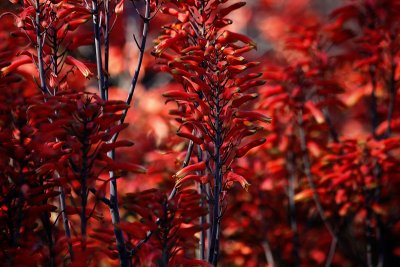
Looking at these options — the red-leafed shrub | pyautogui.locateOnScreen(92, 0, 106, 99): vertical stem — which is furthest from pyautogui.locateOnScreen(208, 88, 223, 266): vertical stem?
pyautogui.locateOnScreen(92, 0, 106, 99): vertical stem

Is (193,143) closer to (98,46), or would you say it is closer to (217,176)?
(217,176)

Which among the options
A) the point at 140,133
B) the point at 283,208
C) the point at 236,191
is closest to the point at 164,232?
the point at 236,191

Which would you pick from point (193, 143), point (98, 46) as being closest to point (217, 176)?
point (193, 143)

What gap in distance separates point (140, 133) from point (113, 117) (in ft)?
16.5

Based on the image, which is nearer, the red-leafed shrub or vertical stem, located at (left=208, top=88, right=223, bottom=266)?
the red-leafed shrub

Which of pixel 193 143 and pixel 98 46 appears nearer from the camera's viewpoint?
pixel 98 46

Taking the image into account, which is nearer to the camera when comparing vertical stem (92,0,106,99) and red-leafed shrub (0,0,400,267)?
red-leafed shrub (0,0,400,267)

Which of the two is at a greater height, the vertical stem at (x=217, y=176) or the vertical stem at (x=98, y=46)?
the vertical stem at (x=98, y=46)

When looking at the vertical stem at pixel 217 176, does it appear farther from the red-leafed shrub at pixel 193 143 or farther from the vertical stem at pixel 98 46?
the vertical stem at pixel 98 46

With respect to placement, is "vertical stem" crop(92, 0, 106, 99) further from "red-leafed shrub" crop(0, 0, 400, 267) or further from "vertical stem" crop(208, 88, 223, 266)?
"vertical stem" crop(208, 88, 223, 266)

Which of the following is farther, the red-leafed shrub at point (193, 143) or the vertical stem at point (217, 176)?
the vertical stem at point (217, 176)

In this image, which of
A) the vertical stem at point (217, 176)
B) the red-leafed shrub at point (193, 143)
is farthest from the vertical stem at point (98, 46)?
the vertical stem at point (217, 176)

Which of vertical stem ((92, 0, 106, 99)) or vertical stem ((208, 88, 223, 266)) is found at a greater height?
vertical stem ((92, 0, 106, 99))

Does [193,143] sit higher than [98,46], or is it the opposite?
[98,46]
